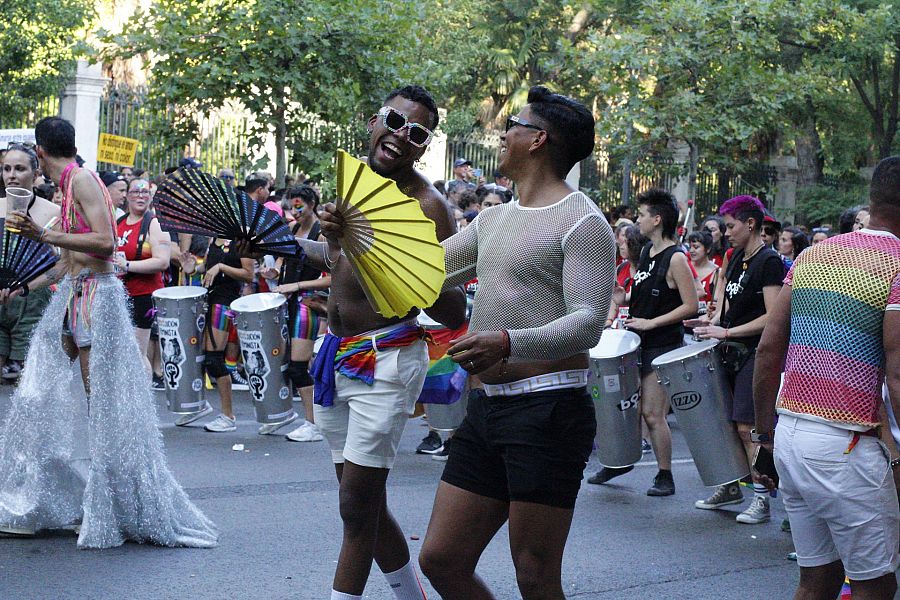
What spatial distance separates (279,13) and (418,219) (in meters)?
10.2

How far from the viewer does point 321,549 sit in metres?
5.92

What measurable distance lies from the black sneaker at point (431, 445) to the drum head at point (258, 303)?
1.53 meters

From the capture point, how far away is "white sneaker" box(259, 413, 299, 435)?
9055 mm

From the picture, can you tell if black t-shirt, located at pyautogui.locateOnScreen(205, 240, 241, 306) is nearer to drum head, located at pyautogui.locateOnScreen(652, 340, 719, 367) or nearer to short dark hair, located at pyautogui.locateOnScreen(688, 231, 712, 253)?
drum head, located at pyautogui.locateOnScreen(652, 340, 719, 367)

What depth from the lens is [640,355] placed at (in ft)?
25.8

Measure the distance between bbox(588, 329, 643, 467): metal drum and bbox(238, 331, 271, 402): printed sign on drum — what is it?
270 cm

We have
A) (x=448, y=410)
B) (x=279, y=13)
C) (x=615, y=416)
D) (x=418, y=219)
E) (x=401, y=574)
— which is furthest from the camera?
(x=279, y=13)

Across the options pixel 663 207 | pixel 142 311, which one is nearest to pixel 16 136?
pixel 142 311

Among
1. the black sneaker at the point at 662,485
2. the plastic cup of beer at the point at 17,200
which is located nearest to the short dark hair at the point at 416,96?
the plastic cup of beer at the point at 17,200

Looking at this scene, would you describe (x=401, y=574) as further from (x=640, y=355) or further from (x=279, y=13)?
(x=279, y=13)

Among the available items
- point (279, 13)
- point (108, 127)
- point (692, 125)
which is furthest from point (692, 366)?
point (108, 127)

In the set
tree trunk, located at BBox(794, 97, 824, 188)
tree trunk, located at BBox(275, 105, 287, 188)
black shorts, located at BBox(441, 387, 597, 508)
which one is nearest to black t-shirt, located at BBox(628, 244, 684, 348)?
black shorts, located at BBox(441, 387, 597, 508)

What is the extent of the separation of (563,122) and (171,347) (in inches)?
243

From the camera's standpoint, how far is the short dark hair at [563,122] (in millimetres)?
3672
